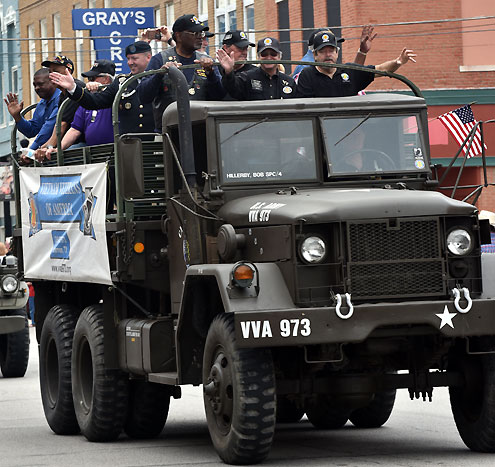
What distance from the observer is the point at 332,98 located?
1143cm

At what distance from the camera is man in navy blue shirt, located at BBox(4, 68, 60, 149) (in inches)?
570

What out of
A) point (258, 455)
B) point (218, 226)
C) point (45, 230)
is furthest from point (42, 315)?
point (258, 455)

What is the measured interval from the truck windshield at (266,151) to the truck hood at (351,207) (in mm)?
483

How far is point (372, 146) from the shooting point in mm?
11289

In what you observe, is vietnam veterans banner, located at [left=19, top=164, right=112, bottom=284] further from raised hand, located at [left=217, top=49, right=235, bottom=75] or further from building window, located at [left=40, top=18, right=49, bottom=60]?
building window, located at [left=40, top=18, right=49, bottom=60]

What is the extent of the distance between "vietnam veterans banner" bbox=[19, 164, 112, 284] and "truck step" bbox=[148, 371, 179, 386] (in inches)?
41.4

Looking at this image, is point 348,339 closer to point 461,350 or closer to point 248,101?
point 461,350

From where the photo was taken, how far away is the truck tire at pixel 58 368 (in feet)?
42.7

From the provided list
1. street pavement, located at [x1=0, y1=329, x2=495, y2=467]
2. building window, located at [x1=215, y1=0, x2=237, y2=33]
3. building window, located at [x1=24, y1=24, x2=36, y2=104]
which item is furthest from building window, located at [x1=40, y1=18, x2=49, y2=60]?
street pavement, located at [x1=0, y1=329, x2=495, y2=467]

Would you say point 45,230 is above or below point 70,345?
above

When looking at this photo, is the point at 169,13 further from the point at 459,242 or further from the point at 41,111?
the point at 459,242

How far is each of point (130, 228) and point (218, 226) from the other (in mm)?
1061

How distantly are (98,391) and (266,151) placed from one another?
2.49 metres

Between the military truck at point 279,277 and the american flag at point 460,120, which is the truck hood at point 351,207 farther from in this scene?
the american flag at point 460,120
